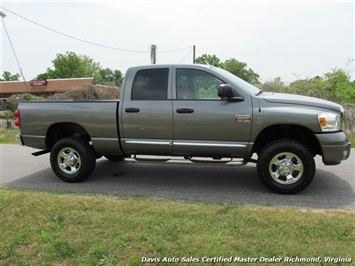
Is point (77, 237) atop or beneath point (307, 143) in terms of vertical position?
beneath

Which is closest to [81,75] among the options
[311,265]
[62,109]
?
[62,109]

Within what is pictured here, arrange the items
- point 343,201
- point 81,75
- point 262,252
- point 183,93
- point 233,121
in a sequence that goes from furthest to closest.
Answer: point 81,75
point 183,93
point 233,121
point 343,201
point 262,252

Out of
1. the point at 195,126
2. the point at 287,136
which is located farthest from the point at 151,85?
the point at 287,136

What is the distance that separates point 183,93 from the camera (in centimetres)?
515

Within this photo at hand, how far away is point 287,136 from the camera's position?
16.9ft

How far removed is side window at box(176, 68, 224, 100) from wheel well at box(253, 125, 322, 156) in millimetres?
1027

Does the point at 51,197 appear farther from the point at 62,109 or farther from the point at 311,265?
the point at 311,265

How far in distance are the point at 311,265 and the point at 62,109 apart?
14.8 feet

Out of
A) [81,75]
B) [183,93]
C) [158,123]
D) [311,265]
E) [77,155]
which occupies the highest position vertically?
[81,75]

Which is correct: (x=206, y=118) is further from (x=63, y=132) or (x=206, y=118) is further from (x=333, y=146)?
(x=63, y=132)

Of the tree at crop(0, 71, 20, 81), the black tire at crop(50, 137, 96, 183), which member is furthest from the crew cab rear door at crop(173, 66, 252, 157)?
the tree at crop(0, 71, 20, 81)

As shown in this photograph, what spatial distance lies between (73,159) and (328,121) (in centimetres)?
421

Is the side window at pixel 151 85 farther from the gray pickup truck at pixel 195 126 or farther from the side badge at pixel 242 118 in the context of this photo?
A: the side badge at pixel 242 118

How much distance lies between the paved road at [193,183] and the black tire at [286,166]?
16 centimetres
